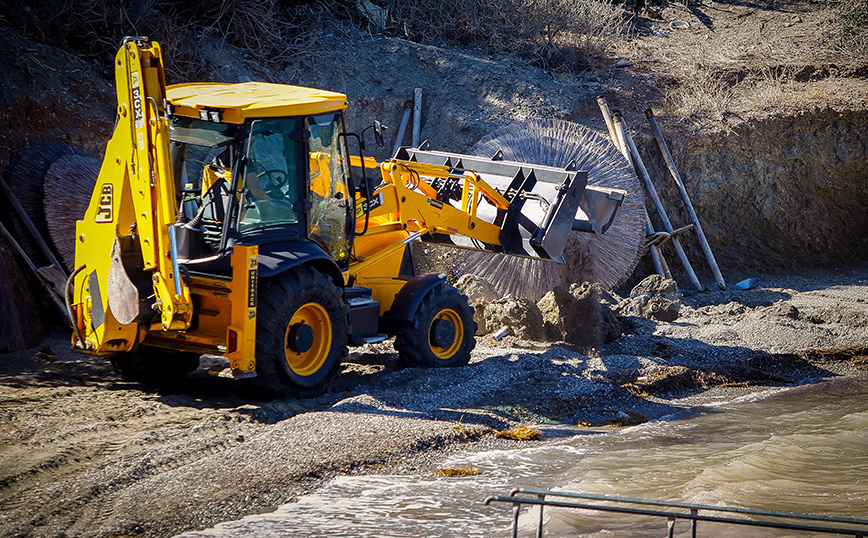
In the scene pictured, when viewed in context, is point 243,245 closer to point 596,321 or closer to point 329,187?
point 329,187

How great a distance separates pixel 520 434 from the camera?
19.4 feet

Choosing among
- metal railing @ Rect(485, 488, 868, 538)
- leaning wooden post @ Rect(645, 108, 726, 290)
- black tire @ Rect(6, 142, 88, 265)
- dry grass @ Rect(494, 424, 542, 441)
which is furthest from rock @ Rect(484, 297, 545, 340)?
metal railing @ Rect(485, 488, 868, 538)

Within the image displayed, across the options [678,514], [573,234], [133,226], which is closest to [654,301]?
[573,234]

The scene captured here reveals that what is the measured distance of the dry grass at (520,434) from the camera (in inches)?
232

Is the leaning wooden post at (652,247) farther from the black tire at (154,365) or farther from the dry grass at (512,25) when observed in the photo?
the black tire at (154,365)

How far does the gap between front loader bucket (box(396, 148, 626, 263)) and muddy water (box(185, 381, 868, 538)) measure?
200 cm

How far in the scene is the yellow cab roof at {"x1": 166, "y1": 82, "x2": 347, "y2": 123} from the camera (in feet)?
19.1

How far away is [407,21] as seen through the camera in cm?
1452

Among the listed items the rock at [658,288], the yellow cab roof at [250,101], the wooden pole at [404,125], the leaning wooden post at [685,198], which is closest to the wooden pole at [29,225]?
the yellow cab roof at [250,101]

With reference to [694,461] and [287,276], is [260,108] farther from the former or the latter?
[694,461]

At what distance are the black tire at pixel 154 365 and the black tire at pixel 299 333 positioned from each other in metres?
1.13

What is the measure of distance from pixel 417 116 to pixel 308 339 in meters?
6.66

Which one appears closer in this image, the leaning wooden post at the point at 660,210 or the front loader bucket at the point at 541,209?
the front loader bucket at the point at 541,209

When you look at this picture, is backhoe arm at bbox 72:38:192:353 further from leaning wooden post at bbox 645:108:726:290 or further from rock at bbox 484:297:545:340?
leaning wooden post at bbox 645:108:726:290
